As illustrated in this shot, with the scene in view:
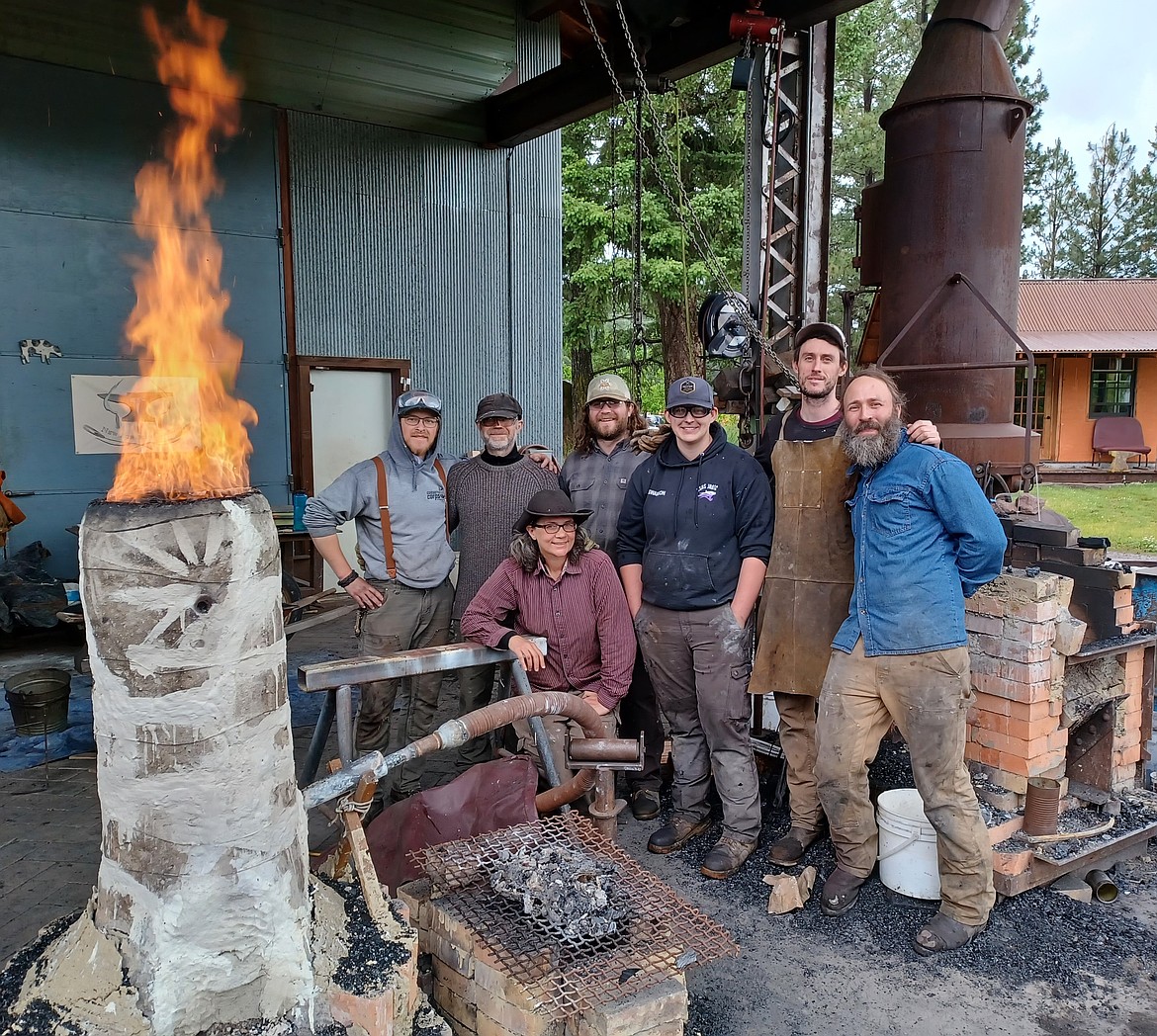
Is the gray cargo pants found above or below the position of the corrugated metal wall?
below

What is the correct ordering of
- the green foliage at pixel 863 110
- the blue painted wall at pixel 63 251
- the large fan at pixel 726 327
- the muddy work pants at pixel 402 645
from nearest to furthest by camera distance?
the muddy work pants at pixel 402 645
the large fan at pixel 726 327
the blue painted wall at pixel 63 251
the green foliage at pixel 863 110

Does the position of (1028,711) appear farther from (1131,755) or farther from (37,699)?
(37,699)

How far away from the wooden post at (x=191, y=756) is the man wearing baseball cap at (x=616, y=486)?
8.53 feet

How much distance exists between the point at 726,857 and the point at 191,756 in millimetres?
2617

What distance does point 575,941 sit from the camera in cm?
254

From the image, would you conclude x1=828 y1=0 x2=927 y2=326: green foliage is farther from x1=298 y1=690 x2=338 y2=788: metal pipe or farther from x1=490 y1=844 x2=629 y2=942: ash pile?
x1=490 y1=844 x2=629 y2=942: ash pile

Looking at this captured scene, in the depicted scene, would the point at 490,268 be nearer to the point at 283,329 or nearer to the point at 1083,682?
the point at 283,329

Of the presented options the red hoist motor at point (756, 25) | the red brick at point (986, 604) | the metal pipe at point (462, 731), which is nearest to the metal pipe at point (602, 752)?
the metal pipe at point (462, 731)

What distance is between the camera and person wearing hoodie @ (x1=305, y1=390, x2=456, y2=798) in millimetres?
4559

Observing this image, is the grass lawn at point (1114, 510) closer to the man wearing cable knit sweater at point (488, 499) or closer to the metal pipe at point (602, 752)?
the man wearing cable knit sweater at point (488, 499)

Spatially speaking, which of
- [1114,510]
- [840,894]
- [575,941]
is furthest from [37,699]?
[1114,510]

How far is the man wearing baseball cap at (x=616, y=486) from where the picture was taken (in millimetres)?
4707

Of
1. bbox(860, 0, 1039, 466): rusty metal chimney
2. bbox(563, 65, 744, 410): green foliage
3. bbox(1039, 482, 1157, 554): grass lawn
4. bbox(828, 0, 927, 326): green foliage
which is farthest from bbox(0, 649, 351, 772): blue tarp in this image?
bbox(828, 0, 927, 326): green foliage

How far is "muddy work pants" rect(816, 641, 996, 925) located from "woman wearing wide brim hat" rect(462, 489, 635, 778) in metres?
1.01
